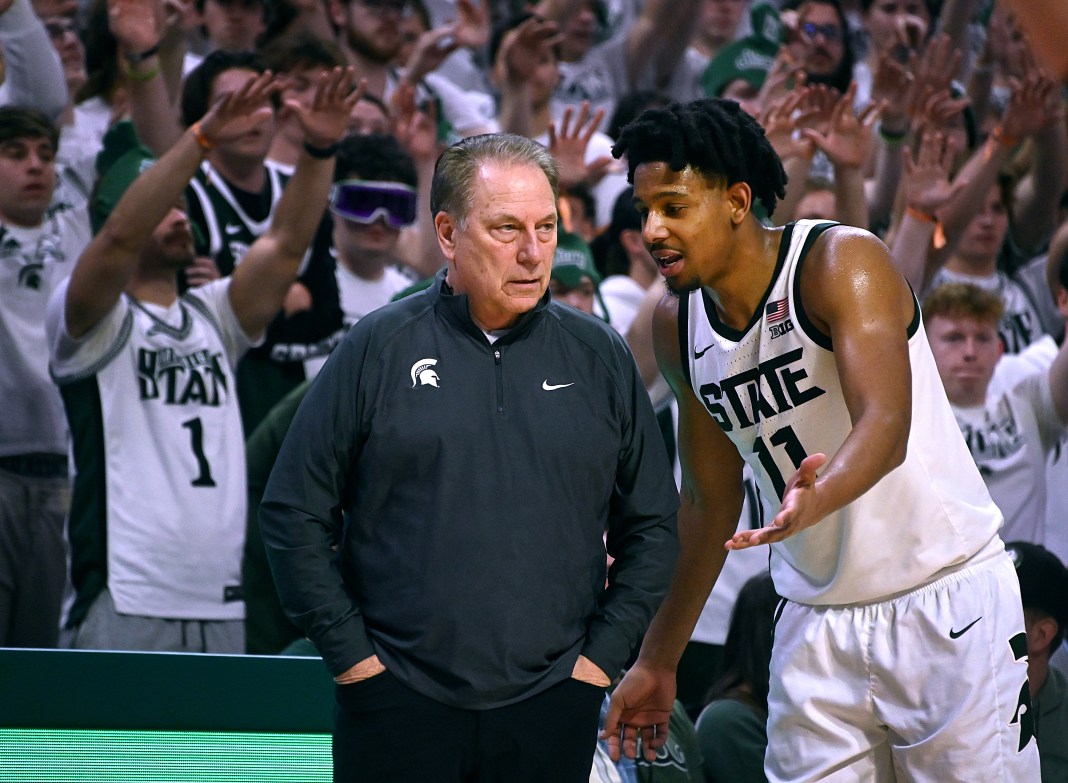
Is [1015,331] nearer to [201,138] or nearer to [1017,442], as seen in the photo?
[1017,442]

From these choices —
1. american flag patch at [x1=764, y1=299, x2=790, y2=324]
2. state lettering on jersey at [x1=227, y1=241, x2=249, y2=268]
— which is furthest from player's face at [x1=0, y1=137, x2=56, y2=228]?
american flag patch at [x1=764, y1=299, x2=790, y2=324]

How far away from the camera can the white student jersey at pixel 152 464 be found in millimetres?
4949

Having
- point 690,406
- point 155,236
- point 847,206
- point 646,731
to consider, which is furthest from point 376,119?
point 646,731

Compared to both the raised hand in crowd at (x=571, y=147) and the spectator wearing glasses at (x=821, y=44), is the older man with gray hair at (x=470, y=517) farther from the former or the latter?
the spectator wearing glasses at (x=821, y=44)

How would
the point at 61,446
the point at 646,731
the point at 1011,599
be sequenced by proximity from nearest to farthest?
the point at 1011,599 → the point at 646,731 → the point at 61,446

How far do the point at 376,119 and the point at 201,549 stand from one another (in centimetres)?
250

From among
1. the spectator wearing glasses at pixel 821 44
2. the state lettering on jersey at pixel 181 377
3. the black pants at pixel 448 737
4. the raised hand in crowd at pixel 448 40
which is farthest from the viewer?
the spectator wearing glasses at pixel 821 44

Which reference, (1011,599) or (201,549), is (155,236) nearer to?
(201,549)

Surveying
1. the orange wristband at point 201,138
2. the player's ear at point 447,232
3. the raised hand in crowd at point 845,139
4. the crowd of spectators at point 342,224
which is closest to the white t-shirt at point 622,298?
the crowd of spectators at point 342,224

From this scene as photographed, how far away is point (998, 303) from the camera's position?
5.67 metres

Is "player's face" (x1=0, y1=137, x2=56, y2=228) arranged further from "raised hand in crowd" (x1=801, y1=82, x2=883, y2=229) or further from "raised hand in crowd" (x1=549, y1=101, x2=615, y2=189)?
"raised hand in crowd" (x1=801, y1=82, x2=883, y2=229)

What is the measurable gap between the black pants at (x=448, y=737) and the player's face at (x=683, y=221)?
96 centimetres

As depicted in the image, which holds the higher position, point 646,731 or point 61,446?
point 61,446

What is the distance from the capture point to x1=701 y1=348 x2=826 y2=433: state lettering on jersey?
328 centimetres
